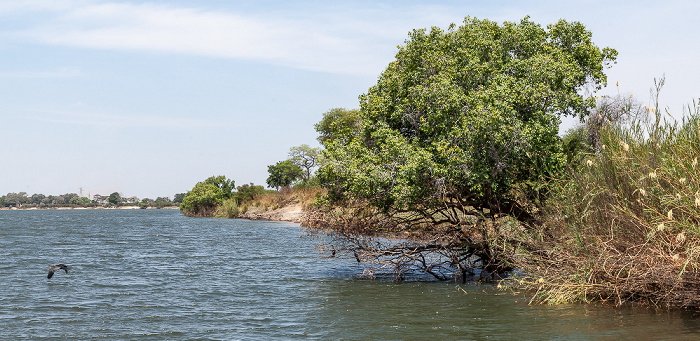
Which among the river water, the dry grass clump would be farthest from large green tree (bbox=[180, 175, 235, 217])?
the dry grass clump

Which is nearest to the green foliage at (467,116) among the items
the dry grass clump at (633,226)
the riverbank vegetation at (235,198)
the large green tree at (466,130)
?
the large green tree at (466,130)

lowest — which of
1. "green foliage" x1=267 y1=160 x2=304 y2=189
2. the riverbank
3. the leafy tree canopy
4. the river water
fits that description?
the river water

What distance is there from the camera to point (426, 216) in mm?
23375

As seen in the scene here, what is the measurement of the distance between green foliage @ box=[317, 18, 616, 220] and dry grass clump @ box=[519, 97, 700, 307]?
3002mm

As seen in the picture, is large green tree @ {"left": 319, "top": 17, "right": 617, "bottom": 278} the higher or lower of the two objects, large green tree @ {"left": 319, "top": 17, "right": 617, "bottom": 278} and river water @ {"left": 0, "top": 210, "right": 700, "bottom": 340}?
the higher

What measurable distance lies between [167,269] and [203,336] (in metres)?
16.6

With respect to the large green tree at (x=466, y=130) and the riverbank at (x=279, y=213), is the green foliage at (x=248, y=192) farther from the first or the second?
the large green tree at (x=466, y=130)

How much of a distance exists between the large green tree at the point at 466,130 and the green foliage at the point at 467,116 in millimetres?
46

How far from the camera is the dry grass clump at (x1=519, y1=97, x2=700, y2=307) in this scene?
1447 centimetres

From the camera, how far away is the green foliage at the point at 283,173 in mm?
129625

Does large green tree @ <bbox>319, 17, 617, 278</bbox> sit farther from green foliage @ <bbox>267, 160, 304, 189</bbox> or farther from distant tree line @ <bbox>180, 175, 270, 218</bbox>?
green foliage @ <bbox>267, 160, 304, 189</bbox>

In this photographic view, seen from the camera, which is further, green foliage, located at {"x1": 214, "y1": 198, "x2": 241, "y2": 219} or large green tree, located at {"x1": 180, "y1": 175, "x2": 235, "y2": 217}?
large green tree, located at {"x1": 180, "y1": 175, "x2": 235, "y2": 217}

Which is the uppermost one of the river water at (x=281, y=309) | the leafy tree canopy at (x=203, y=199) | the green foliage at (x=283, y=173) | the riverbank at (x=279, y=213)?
the green foliage at (x=283, y=173)

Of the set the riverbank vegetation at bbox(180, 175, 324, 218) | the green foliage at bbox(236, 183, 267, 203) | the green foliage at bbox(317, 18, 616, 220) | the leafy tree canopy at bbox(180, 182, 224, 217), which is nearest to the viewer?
the green foliage at bbox(317, 18, 616, 220)
